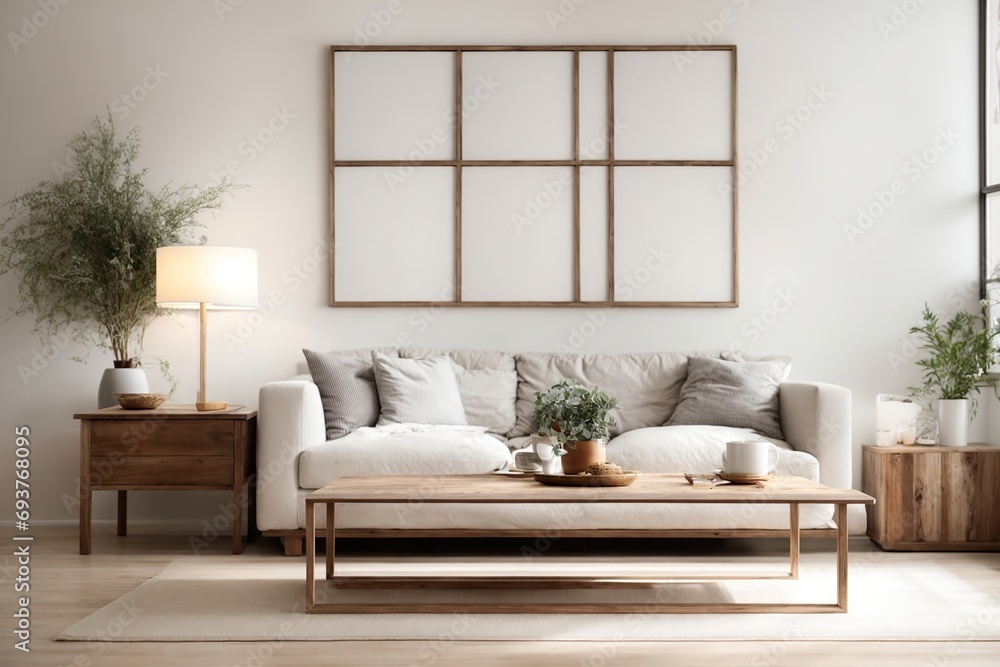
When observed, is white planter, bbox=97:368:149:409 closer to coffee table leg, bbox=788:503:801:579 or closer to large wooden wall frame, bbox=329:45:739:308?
large wooden wall frame, bbox=329:45:739:308

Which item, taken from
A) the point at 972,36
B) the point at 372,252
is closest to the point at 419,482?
the point at 372,252

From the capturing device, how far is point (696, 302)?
14.4 feet

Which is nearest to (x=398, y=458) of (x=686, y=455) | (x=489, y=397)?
(x=489, y=397)

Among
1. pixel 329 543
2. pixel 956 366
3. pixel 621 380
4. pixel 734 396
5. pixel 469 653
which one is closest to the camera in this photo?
pixel 469 653

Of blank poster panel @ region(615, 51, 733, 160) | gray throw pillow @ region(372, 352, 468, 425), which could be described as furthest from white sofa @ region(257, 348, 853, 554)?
blank poster panel @ region(615, 51, 733, 160)

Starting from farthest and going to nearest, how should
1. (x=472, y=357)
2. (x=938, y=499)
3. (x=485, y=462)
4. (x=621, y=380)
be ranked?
(x=472, y=357), (x=621, y=380), (x=938, y=499), (x=485, y=462)

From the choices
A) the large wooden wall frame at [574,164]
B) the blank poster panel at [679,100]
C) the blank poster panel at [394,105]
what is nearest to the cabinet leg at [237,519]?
the large wooden wall frame at [574,164]

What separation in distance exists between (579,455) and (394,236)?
1.99m

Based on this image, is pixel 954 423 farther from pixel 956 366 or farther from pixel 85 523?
pixel 85 523

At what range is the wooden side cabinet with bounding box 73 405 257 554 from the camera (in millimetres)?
3678

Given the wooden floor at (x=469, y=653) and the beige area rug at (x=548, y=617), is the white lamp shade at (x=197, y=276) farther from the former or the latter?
the wooden floor at (x=469, y=653)

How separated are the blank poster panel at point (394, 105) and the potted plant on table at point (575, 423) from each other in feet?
A: 6.38

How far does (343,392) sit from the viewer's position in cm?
390

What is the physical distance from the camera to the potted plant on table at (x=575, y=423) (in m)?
2.83
